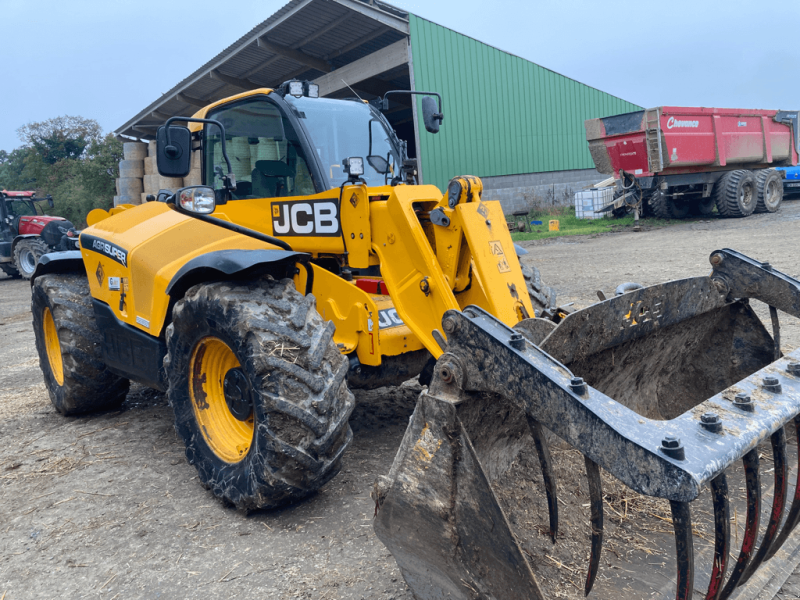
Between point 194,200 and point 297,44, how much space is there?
52.9ft

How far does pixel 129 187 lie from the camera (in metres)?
22.4

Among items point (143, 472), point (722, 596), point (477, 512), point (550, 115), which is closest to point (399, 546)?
point (477, 512)

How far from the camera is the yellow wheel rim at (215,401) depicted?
331 cm

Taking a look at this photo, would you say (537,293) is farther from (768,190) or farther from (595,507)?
(768,190)

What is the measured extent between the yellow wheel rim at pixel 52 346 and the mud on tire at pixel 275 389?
230 centimetres

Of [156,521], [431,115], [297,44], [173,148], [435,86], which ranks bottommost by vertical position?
[156,521]

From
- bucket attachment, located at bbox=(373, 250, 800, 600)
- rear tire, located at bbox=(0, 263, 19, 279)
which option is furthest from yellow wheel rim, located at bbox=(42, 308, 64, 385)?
rear tire, located at bbox=(0, 263, 19, 279)

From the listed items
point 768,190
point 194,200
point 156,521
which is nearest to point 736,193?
point 768,190

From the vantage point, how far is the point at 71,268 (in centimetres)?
491

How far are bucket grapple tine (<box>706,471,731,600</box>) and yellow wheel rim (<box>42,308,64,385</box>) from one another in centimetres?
470

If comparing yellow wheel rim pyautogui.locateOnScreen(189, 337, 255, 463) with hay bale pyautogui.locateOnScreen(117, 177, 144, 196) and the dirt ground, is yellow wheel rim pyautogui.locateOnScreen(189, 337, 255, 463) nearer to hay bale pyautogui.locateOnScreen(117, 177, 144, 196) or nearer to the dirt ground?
the dirt ground

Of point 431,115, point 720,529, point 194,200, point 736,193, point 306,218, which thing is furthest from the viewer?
point 736,193

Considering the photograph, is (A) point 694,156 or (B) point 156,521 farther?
(A) point 694,156

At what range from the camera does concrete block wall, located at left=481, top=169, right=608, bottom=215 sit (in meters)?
21.0
